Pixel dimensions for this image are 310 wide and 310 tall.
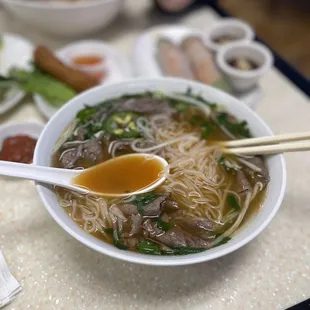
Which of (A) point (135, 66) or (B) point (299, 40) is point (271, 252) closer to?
(A) point (135, 66)

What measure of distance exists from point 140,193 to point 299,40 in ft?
9.61

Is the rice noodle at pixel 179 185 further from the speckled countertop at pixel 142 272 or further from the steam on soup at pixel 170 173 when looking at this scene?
the speckled countertop at pixel 142 272

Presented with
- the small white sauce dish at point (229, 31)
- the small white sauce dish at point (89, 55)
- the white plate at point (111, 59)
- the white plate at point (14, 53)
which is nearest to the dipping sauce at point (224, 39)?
the small white sauce dish at point (229, 31)

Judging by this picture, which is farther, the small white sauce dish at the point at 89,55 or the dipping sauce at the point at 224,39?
the dipping sauce at the point at 224,39

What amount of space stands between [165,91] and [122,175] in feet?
1.56

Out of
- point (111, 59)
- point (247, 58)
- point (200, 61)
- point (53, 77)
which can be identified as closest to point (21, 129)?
point (53, 77)

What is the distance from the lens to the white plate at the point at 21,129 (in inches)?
68.6

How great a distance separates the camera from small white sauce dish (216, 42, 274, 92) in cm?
196

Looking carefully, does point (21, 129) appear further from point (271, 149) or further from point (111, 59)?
point (271, 149)

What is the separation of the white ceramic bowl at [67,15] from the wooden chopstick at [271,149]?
121 centimetres

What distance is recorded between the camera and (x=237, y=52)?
83.0 inches

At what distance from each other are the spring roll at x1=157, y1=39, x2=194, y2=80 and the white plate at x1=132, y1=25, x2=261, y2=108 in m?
0.04

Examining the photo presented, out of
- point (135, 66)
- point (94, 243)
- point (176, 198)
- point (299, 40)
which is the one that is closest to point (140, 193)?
point (176, 198)

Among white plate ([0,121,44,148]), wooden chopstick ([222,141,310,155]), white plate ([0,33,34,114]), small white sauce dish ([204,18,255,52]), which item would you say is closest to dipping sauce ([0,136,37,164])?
white plate ([0,121,44,148])
